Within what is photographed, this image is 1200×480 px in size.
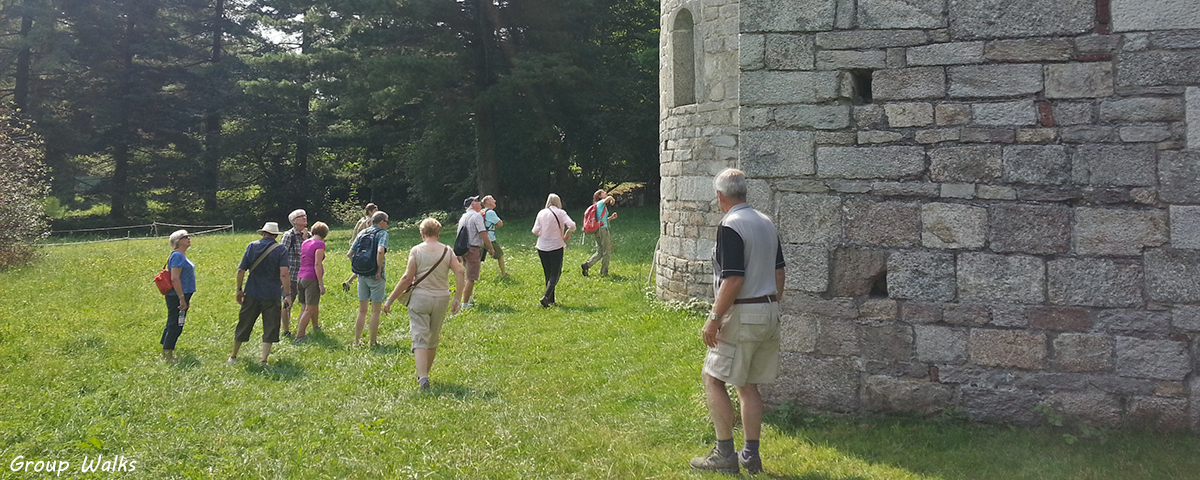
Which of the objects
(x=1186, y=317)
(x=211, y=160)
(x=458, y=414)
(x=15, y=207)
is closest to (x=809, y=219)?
(x=1186, y=317)

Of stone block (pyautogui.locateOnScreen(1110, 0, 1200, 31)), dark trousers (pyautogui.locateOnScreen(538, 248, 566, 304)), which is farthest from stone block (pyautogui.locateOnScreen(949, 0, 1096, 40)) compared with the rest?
dark trousers (pyautogui.locateOnScreen(538, 248, 566, 304))

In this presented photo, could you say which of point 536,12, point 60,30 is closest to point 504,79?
point 536,12

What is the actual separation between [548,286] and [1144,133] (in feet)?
24.7

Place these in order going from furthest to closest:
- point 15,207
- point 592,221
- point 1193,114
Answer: point 15,207
point 592,221
point 1193,114

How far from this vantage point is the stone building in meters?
4.73

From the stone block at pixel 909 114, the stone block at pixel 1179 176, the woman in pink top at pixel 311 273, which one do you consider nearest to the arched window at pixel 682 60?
the woman in pink top at pixel 311 273

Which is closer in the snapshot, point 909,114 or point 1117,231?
point 1117,231

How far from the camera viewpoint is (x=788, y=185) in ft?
17.7

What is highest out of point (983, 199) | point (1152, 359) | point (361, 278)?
point (983, 199)

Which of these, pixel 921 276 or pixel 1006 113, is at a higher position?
pixel 1006 113

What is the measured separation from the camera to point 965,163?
5047mm

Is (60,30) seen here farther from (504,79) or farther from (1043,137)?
(1043,137)

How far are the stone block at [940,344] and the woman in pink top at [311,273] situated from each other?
21.2 ft

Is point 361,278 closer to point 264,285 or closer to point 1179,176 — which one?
point 264,285
